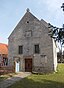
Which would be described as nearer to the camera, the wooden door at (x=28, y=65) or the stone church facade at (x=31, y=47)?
the stone church facade at (x=31, y=47)

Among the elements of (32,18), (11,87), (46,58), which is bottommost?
(11,87)

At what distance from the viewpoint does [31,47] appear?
3306 cm

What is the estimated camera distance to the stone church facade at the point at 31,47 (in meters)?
31.6

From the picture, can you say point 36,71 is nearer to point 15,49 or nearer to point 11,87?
point 15,49

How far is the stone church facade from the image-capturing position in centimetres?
3159

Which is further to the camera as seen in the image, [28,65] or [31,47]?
[28,65]

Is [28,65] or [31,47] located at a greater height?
[31,47]

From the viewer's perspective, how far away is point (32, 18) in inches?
1334

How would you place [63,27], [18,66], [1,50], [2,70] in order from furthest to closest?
[1,50]
[18,66]
[2,70]
[63,27]

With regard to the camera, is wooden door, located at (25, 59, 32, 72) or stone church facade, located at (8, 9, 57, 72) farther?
wooden door, located at (25, 59, 32, 72)

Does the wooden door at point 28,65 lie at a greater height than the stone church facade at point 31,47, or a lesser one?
lesser

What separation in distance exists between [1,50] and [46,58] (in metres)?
18.7

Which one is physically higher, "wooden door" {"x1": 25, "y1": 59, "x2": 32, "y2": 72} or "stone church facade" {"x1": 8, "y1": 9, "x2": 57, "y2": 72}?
"stone church facade" {"x1": 8, "y1": 9, "x2": 57, "y2": 72}

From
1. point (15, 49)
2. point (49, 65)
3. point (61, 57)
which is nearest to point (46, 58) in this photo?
point (49, 65)
